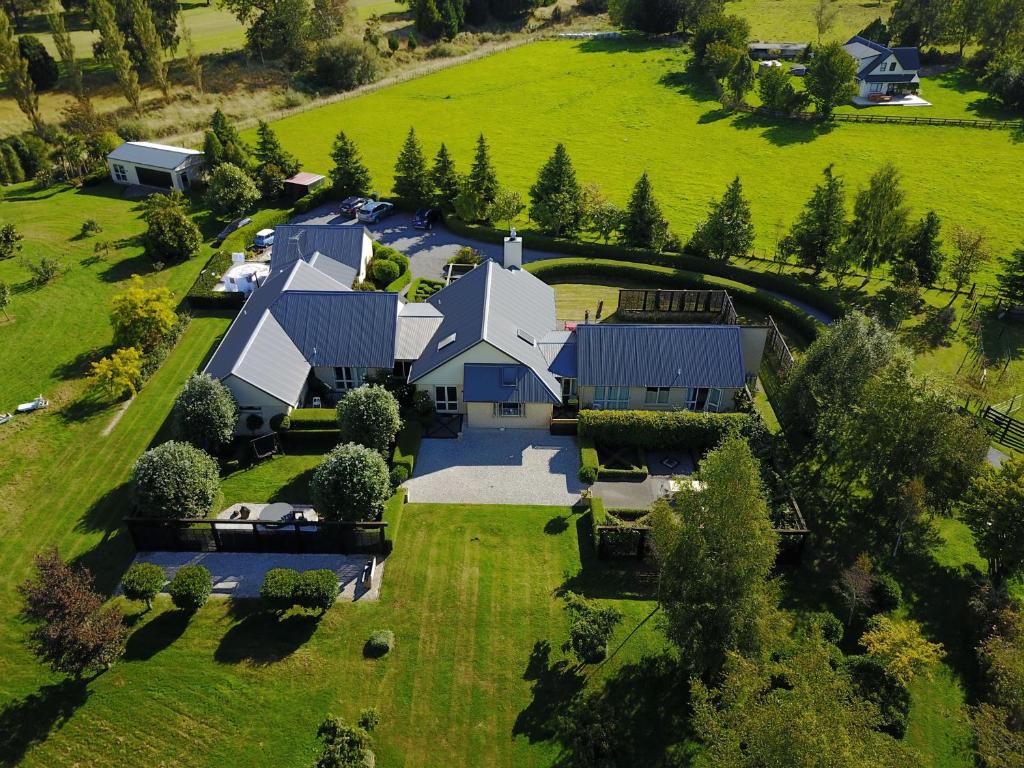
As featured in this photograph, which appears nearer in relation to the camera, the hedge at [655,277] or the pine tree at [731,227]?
the hedge at [655,277]

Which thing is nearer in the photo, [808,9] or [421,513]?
[421,513]

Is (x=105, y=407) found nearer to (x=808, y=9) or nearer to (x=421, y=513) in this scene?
(x=421, y=513)

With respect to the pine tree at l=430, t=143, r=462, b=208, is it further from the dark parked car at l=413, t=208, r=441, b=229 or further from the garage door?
the garage door

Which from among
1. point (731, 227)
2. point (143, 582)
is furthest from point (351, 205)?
point (143, 582)

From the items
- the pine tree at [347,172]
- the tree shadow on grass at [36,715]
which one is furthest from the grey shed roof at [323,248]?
the tree shadow on grass at [36,715]

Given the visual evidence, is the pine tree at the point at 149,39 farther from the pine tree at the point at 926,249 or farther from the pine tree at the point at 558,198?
the pine tree at the point at 926,249

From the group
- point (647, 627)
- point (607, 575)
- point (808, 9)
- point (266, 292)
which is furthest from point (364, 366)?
point (808, 9)

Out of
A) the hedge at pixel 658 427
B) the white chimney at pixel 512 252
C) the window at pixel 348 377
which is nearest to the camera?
the hedge at pixel 658 427
